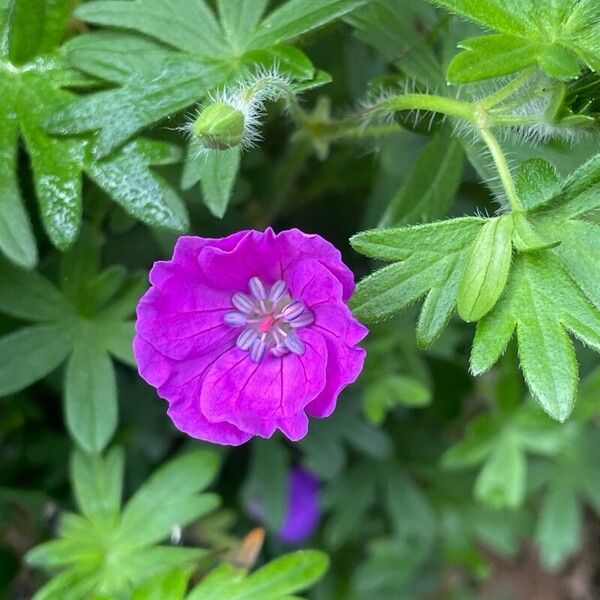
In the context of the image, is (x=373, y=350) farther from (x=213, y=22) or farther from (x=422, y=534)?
(x=213, y=22)

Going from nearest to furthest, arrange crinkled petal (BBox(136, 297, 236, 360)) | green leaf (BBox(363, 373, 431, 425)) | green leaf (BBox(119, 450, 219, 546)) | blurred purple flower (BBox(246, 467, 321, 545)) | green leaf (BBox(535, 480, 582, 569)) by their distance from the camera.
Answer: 1. crinkled petal (BBox(136, 297, 236, 360))
2. green leaf (BBox(119, 450, 219, 546))
3. green leaf (BBox(363, 373, 431, 425))
4. blurred purple flower (BBox(246, 467, 321, 545))
5. green leaf (BBox(535, 480, 582, 569))

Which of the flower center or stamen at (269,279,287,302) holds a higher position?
stamen at (269,279,287,302)

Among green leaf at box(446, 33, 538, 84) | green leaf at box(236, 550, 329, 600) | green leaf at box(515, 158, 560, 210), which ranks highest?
green leaf at box(446, 33, 538, 84)

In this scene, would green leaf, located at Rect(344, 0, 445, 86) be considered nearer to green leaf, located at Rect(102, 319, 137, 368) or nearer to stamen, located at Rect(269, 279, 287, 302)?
stamen, located at Rect(269, 279, 287, 302)

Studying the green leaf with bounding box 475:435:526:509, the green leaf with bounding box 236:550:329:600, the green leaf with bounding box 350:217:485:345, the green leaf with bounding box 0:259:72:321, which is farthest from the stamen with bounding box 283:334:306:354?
the green leaf with bounding box 475:435:526:509

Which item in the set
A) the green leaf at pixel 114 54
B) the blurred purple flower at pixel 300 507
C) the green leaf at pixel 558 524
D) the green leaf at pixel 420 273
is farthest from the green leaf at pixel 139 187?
the green leaf at pixel 558 524

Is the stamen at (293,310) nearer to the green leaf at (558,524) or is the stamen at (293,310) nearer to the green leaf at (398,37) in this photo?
the green leaf at (398,37)

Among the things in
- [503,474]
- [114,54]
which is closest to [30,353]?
[114,54]
